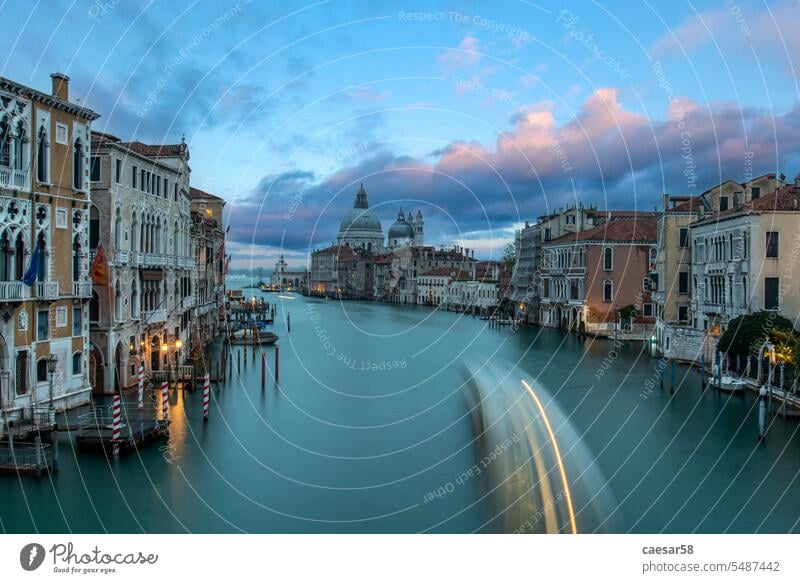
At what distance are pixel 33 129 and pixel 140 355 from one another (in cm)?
569

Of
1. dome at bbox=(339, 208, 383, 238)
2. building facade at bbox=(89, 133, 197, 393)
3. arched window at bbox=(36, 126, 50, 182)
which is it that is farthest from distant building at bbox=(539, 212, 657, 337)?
dome at bbox=(339, 208, 383, 238)

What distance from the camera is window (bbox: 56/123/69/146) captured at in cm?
1239

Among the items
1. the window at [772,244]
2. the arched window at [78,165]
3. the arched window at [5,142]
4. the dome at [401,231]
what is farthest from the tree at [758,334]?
the dome at [401,231]

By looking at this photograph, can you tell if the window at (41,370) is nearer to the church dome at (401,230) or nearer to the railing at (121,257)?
the railing at (121,257)

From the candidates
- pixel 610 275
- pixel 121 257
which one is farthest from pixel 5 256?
pixel 610 275

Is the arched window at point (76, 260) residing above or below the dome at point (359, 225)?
below

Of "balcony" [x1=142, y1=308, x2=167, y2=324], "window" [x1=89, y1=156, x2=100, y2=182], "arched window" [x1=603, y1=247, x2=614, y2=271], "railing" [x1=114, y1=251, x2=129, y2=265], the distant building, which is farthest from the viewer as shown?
"arched window" [x1=603, y1=247, x2=614, y2=271]

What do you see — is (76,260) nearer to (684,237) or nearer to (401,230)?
(684,237)

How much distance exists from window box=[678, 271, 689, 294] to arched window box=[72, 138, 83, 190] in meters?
17.7

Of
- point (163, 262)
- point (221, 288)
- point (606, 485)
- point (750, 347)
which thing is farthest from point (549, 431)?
point (221, 288)

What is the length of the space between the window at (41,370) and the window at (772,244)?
14.9m

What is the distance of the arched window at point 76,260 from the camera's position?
13.0m

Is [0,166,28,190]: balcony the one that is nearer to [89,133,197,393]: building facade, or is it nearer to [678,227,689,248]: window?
[89,133,197,393]: building facade

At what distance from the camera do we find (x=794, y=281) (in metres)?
17.7
